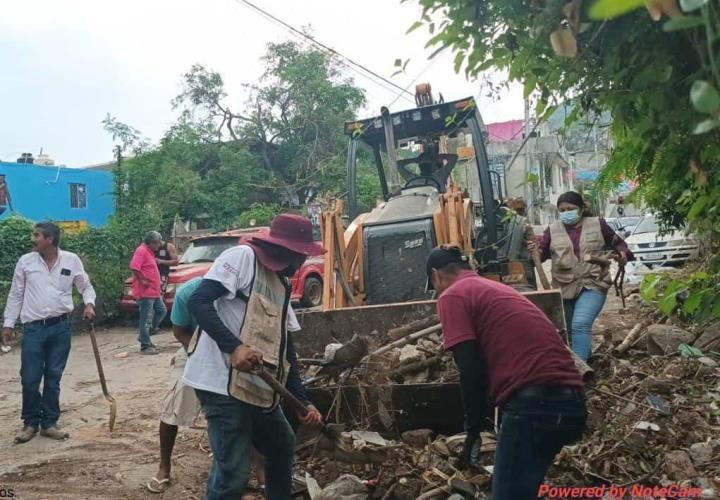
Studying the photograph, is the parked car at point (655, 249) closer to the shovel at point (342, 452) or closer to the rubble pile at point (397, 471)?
the rubble pile at point (397, 471)

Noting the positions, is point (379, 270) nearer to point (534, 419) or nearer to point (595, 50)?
point (534, 419)

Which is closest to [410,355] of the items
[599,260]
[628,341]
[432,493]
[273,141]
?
[432,493]

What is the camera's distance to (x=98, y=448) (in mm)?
5262

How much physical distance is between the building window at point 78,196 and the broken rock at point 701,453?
78.0 ft

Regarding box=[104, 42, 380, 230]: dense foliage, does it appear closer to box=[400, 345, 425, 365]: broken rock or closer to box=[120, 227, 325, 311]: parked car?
box=[120, 227, 325, 311]: parked car

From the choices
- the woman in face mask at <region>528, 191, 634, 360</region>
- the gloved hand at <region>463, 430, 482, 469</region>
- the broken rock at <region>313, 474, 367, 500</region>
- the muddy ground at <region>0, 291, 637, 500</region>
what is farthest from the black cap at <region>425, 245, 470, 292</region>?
the woman in face mask at <region>528, 191, 634, 360</region>

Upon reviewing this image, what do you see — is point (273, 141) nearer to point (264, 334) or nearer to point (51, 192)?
point (51, 192)

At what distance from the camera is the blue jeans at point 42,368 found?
555cm

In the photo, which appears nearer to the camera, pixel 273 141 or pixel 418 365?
pixel 418 365

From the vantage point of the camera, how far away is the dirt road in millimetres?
4398

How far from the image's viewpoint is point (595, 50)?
2092 millimetres

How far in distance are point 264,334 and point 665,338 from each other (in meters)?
4.40

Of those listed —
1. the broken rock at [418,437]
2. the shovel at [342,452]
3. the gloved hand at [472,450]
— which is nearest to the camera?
the gloved hand at [472,450]

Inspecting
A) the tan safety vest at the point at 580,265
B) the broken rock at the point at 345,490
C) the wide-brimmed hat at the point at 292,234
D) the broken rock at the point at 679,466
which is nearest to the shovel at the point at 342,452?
the broken rock at the point at 345,490
